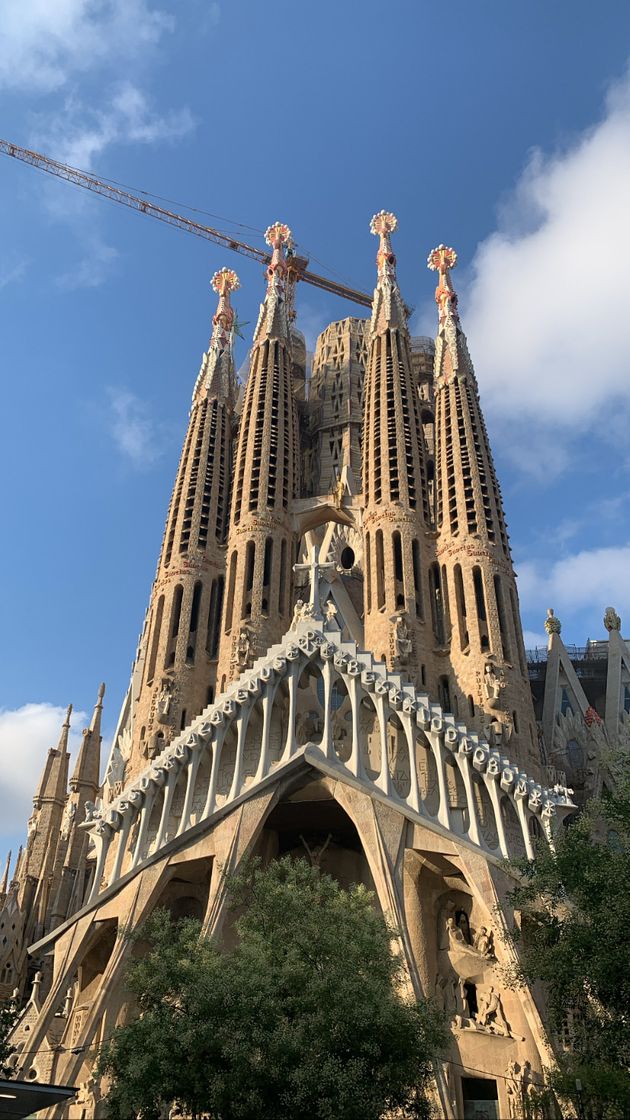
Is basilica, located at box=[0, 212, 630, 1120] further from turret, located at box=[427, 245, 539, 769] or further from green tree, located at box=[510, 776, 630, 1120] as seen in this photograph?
green tree, located at box=[510, 776, 630, 1120]

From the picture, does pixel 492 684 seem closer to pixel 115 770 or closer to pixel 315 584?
pixel 315 584

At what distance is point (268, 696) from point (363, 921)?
30.2ft

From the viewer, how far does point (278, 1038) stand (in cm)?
1227

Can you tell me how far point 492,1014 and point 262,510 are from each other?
18.7 metres

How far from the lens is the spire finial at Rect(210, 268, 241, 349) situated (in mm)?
41344

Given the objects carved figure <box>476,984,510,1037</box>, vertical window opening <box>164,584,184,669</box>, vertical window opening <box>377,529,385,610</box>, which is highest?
vertical window opening <box>377,529,385,610</box>

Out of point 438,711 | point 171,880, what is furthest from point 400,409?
point 171,880

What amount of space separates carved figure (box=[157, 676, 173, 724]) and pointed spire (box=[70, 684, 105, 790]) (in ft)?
34.1

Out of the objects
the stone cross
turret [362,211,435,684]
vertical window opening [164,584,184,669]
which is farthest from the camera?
vertical window opening [164,584,184,669]

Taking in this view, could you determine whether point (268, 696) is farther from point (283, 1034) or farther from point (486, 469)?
point (486, 469)

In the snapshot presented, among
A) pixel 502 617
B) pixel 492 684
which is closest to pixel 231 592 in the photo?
pixel 502 617

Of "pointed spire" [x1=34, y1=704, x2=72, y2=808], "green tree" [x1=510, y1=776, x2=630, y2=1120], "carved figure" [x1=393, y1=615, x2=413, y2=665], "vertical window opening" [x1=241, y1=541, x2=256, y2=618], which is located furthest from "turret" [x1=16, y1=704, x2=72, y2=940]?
"green tree" [x1=510, y1=776, x2=630, y2=1120]

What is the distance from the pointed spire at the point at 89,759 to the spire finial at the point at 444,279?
24116 mm

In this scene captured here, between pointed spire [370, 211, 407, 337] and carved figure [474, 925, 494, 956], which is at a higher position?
pointed spire [370, 211, 407, 337]
